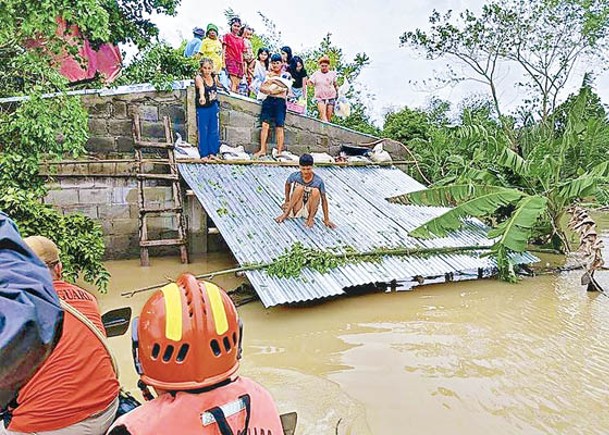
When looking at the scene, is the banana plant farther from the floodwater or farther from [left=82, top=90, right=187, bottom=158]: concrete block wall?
[left=82, top=90, right=187, bottom=158]: concrete block wall

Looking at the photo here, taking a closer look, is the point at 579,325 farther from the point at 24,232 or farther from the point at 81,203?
the point at 81,203

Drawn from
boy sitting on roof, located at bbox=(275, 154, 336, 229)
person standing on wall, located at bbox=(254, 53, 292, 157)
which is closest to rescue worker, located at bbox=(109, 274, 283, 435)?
boy sitting on roof, located at bbox=(275, 154, 336, 229)

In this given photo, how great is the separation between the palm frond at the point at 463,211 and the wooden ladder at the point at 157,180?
3478mm

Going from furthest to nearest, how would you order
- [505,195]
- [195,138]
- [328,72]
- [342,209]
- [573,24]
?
[573,24]
[328,72]
[195,138]
[342,209]
[505,195]

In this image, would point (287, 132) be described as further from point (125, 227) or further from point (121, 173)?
point (125, 227)

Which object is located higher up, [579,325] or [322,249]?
[322,249]

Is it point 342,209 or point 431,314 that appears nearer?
point 431,314

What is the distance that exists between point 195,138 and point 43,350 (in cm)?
863

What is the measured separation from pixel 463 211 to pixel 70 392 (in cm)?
656

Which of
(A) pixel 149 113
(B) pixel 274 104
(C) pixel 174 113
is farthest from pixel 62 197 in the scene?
(B) pixel 274 104

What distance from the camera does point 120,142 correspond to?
8.58 m

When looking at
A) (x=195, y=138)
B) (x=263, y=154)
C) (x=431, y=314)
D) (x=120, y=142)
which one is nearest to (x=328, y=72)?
(x=263, y=154)

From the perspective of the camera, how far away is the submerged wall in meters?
8.06

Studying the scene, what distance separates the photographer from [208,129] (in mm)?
9180
